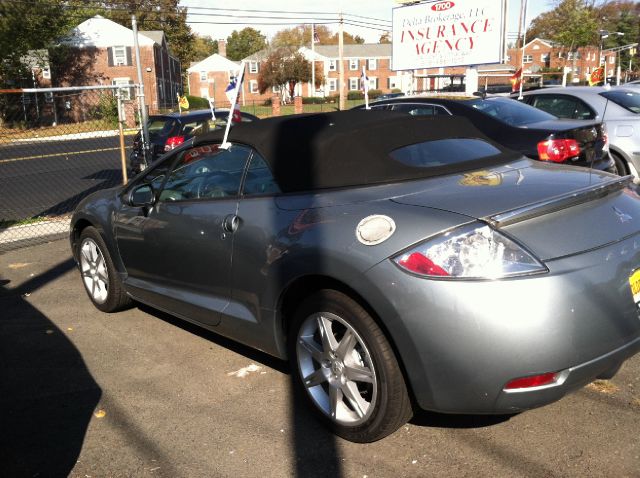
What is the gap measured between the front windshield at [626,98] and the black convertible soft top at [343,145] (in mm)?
6423

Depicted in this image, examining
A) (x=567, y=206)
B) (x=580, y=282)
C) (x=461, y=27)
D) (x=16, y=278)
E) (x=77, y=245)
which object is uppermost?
(x=461, y=27)

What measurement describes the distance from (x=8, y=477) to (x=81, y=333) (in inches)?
81.1

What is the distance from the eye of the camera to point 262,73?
2955 inches

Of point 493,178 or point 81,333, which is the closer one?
point 493,178

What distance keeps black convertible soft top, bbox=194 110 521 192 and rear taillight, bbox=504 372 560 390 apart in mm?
1287

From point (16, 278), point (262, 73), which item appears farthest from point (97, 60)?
point (16, 278)

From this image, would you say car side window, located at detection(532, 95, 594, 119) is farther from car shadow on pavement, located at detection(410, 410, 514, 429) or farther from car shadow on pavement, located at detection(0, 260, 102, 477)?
car shadow on pavement, located at detection(0, 260, 102, 477)

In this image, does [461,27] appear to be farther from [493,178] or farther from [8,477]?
[8,477]

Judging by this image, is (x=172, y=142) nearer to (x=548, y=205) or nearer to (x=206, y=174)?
(x=206, y=174)

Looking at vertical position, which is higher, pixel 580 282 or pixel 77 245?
pixel 580 282

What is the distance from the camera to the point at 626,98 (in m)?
9.81

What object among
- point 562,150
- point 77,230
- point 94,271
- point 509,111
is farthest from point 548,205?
point 509,111

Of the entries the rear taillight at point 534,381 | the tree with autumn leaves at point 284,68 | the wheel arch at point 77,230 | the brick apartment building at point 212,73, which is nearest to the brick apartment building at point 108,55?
the tree with autumn leaves at point 284,68

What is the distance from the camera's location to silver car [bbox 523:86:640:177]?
922 centimetres
